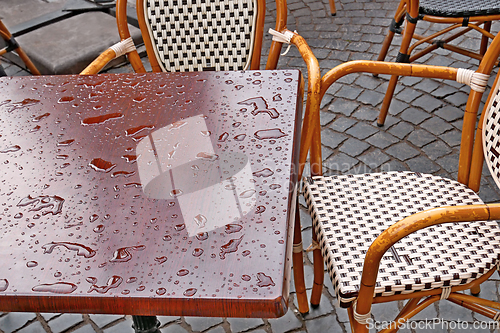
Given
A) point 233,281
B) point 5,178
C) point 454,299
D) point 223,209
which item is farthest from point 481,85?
point 5,178

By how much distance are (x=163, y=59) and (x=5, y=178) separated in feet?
4.02

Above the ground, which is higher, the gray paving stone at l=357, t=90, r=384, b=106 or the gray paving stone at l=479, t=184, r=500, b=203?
the gray paving stone at l=357, t=90, r=384, b=106

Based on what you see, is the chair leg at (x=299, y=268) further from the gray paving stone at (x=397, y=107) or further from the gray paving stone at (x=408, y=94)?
the gray paving stone at (x=408, y=94)

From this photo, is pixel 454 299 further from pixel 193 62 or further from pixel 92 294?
pixel 193 62

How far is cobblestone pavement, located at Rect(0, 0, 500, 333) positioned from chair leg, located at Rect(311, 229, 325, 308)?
0.22 ft

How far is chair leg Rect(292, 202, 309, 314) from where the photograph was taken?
1807mm

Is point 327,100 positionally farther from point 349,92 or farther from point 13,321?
point 13,321

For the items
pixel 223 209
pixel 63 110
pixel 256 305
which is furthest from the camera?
pixel 63 110

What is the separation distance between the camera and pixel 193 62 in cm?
234

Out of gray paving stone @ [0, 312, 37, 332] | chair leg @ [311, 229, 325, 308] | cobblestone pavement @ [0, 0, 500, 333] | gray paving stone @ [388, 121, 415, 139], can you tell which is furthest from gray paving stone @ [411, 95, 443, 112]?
gray paving stone @ [0, 312, 37, 332]

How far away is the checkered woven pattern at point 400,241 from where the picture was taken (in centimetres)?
144

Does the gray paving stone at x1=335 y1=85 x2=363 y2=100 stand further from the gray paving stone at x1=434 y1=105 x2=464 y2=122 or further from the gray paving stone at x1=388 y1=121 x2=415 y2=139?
the gray paving stone at x1=434 y1=105 x2=464 y2=122

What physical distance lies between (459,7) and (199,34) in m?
1.61

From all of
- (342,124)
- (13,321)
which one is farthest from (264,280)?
(342,124)
